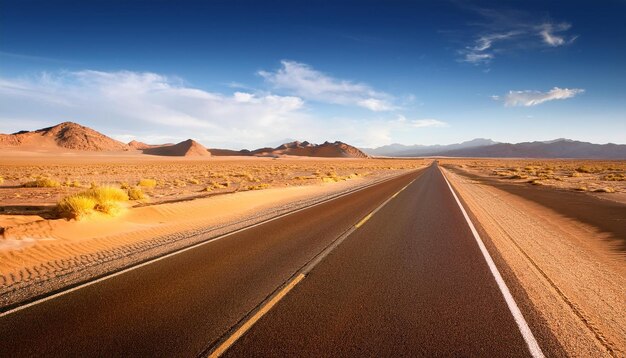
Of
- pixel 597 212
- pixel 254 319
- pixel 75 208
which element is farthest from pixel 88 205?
pixel 597 212

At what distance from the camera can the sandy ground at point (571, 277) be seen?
428cm

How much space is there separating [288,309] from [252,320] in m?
0.56

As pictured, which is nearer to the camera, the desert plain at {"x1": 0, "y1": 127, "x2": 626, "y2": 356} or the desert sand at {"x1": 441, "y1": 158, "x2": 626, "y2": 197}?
the desert plain at {"x1": 0, "y1": 127, "x2": 626, "y2": 356}

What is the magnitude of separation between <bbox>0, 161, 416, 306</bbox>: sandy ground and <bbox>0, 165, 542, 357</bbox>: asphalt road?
1.01 metres

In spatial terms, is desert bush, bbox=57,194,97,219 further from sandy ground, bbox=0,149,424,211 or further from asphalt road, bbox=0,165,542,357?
asphalt road, bbox=0,165,542,357

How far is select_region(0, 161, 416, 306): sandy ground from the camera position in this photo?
6.49 meters

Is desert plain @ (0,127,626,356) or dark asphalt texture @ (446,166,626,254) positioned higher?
desert plain @ (0,127,626,356)

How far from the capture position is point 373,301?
5.14m

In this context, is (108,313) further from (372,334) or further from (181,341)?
(372,334)

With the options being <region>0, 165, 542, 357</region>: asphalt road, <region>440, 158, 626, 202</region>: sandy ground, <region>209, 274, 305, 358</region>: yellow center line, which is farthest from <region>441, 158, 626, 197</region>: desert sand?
<region>209, 274, 305, 358</region>: yellow center line

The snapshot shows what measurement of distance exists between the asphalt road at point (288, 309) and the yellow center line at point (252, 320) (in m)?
0.09

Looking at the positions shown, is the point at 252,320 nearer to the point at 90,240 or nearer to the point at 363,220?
the point at 90,240

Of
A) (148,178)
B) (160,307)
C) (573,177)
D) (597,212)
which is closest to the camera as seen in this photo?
(160,307)

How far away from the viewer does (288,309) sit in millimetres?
4840
